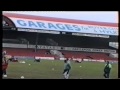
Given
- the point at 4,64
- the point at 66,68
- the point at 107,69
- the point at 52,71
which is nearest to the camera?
the point at 4,64

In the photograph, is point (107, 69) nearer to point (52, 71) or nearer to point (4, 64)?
point (52, 71)

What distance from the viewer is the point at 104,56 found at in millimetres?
8195

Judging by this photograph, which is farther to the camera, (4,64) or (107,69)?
(107,69)

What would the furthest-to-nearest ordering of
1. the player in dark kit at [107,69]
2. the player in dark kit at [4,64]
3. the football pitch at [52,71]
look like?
1. the player in dark kit at [107,69]
2. the football pitch at [52,71]
3. the player in dark kit at [4,64]

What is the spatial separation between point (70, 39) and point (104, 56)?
3.01 feet

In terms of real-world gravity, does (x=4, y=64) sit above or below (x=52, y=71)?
above

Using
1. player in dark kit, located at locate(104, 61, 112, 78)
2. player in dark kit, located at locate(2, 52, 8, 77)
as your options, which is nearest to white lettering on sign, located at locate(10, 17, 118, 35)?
player in dark kit, located at locate(104, 61, 112, 78)

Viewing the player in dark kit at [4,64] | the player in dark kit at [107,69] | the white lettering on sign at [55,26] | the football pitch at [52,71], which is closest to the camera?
the player in dark kit at [4,64]

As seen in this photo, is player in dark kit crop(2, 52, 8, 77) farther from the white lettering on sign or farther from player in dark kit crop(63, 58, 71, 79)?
player in dark kit crop(63, 58, 71, 79)

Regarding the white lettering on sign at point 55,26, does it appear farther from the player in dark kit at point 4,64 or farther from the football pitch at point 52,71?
the player in dark kit at point 4,64

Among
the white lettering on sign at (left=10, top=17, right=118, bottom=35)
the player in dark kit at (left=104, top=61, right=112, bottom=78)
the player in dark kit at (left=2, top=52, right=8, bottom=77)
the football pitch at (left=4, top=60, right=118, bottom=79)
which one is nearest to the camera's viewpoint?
the player in dark kit at (left=2, top=52, right=8, bottom=77)

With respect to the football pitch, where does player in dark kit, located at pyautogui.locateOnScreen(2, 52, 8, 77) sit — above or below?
above

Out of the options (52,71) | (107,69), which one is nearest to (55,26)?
(52,71)

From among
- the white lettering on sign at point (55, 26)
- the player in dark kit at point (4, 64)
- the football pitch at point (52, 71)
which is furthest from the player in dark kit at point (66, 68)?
the player in dark kit at point (4, 64)
